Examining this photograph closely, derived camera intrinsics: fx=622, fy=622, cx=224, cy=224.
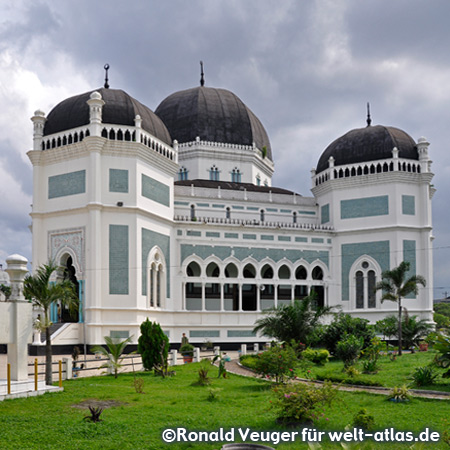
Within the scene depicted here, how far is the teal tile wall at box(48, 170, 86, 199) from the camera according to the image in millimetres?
30859

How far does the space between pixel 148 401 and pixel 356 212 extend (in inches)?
1046

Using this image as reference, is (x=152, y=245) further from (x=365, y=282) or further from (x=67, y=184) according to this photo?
(x=365, y=282)

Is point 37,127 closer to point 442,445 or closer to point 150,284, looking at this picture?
point 150,284

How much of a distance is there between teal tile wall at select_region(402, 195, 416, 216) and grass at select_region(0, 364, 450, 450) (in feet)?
77.8

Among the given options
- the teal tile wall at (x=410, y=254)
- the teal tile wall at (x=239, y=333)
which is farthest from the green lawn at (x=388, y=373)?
the teal tile wall at (x=410, y=254)

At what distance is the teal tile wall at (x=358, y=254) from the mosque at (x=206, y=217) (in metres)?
0.06

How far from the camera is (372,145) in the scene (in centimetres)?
3950

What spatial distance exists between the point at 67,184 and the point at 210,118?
1431cm

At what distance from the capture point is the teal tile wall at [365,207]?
Answer: 38406mm

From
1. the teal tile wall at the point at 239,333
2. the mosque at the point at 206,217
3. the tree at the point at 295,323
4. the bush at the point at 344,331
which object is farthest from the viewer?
the teal tile wall at the point at 239,333

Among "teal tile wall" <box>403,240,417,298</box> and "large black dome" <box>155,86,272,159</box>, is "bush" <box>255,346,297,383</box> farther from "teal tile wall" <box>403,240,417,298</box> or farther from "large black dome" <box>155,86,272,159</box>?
"large black dome" <box>155,86,272,159</box>

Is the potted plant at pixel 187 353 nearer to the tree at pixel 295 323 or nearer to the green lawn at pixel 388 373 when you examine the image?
the tree at pixel 295 323

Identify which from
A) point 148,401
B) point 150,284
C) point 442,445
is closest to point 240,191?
point 150,284

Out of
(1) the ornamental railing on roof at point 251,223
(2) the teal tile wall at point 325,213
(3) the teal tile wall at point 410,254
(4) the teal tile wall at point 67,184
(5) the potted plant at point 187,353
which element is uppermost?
(4) the teal tile wall at point 67,184
